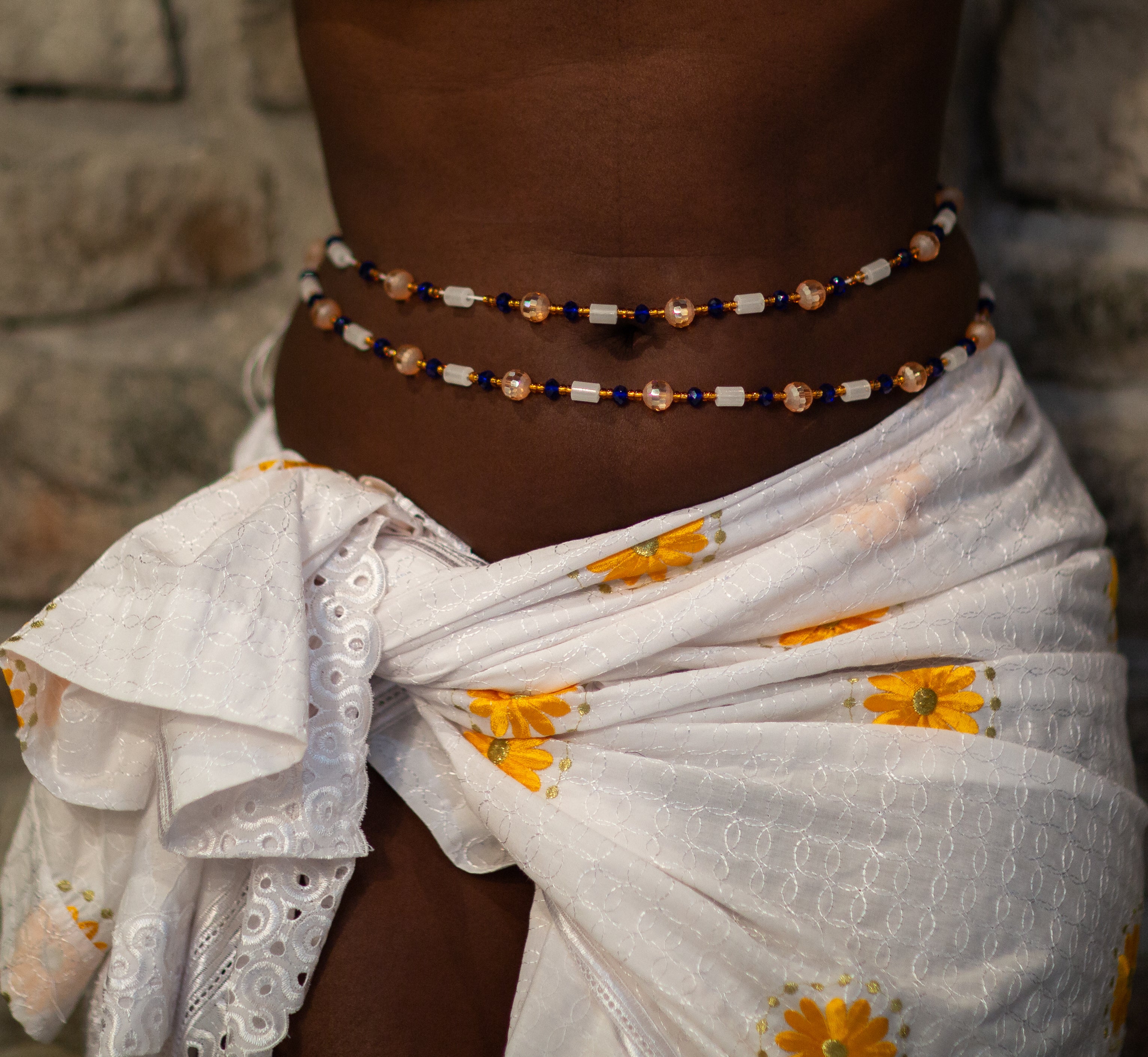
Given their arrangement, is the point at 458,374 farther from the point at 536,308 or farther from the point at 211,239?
the point at 211,239

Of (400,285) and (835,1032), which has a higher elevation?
(400,285)

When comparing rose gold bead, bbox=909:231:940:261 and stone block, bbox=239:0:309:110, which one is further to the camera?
stone block, bbox=239:0:309:110

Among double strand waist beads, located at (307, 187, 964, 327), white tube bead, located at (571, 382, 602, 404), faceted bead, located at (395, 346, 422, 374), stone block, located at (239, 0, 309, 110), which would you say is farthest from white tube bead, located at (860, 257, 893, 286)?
stone block, located at (239, 0, 309, 110)

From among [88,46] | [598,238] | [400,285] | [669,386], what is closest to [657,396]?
[669,386]

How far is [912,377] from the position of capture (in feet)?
2.50

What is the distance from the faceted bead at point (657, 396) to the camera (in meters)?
0.72

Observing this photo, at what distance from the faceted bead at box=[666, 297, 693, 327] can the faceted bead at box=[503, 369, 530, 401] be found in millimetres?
113

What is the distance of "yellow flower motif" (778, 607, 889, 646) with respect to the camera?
736 mm

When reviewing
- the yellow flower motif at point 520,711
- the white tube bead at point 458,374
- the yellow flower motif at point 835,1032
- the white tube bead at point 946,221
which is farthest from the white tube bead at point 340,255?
the yellow flower motif at point 835,1032

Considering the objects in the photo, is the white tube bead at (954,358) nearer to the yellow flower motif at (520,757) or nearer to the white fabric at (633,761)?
the white fabric at (633,761)

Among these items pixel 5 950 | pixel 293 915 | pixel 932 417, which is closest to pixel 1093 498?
pixel 932 417

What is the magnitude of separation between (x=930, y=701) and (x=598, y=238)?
41 centimetres

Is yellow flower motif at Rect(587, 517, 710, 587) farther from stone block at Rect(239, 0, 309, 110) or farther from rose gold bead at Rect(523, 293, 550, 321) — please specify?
stone block at Rect(239, 0, 309, 110)

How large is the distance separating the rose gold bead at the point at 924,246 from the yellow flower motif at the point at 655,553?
0.94ft
